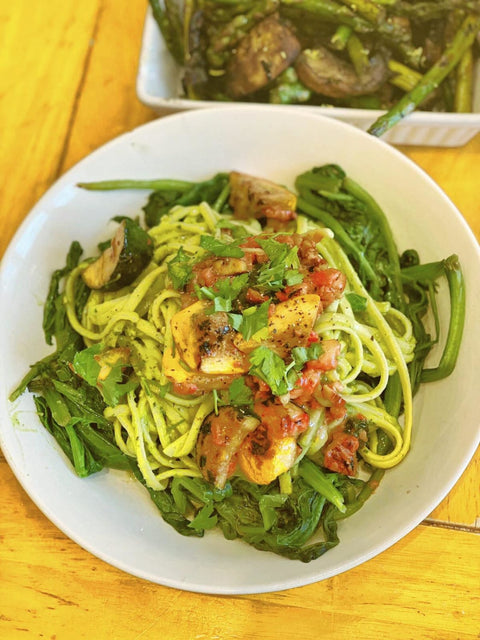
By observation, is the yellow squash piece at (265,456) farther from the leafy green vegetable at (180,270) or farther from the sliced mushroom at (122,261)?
the sliced mushroom at (122,261)

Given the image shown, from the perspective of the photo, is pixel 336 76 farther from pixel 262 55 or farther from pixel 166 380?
pixel 166 380

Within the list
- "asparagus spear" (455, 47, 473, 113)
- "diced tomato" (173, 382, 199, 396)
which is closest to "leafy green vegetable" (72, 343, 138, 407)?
"diced tomato" (173, 382, 199, 396)

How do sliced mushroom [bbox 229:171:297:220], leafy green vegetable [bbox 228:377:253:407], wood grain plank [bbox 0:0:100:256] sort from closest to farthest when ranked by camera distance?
leafy green vegetable [bbox 228:377:253:407], sliced mushroom [bbox 229:171:297:220], wood grain plank [bbox 0:0:100:256]

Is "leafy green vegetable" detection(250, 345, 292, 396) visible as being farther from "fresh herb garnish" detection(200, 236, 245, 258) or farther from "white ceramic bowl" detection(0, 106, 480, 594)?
"white ceramic bowl" detection(0, 106, 480, 594)

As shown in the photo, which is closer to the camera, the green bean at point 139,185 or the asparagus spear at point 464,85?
the green bean at point 139,185

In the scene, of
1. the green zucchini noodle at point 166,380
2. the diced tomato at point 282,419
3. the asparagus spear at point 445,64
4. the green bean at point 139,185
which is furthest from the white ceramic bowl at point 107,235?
the asparagus spear at point 445,64

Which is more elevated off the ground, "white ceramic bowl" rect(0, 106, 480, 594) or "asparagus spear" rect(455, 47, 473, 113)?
"asparagus spear" rect(455, 47, 473, 113)
